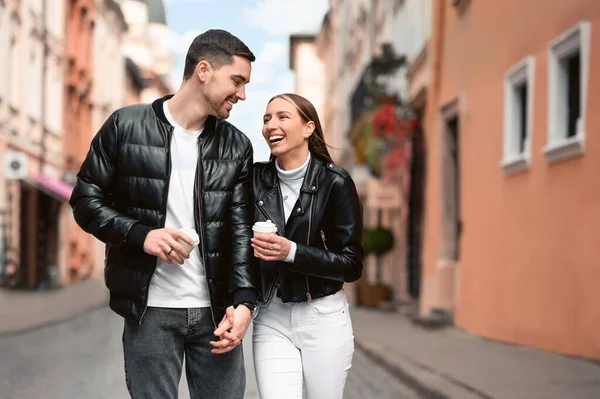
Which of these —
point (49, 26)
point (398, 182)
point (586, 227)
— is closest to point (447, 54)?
point (398, 182)

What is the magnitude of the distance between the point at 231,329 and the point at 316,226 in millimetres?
587

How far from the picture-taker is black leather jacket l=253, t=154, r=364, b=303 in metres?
3.89

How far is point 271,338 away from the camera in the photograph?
155 inches

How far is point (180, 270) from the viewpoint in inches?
140

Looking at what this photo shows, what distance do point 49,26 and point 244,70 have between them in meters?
28.8

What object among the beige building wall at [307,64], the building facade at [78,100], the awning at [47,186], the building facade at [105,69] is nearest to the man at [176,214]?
the awning at [47,186]

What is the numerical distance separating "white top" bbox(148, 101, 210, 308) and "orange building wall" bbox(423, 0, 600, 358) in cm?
660

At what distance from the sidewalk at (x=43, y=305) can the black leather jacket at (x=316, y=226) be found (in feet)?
40.5

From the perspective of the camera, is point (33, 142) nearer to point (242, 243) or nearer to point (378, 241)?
point (378, 241)

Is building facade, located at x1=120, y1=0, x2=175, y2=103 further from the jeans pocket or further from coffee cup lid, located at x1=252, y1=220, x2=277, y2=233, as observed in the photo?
coffee cup lid, located at x1=252, y1=220, x2=277, y2=233

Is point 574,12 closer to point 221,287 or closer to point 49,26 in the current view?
point 221,287

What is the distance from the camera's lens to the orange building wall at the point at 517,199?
9.88 meters

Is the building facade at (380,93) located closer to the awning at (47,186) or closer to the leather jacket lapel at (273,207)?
the awning at (47,186)

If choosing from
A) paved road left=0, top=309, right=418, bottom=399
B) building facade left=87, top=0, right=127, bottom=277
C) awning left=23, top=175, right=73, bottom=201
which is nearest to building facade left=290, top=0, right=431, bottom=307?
awning left=23, top=175, right=73, bottom=201
